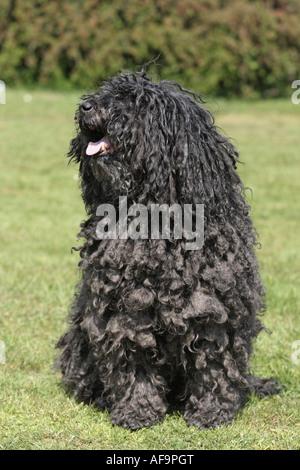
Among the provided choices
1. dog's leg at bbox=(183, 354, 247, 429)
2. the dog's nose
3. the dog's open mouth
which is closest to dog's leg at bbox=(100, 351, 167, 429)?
dog's leg at bbox=(183, 354, 247, 429)

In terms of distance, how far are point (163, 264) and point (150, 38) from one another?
10.3 m

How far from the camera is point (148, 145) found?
325cm

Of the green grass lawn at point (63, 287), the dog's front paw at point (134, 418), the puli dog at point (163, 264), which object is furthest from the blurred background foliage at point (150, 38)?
the dog's front paw at point (134, 418)

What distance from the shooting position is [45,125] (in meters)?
11.5

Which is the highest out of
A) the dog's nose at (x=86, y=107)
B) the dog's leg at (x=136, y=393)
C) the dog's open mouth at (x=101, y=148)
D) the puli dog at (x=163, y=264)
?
the dog's nose at (x=86, y=107)

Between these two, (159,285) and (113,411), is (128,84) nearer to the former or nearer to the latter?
(159,285)

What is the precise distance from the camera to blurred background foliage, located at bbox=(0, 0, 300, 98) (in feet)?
42.7

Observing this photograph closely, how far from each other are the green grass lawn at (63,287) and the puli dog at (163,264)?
19cm

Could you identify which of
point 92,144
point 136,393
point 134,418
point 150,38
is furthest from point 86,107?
point 150,38

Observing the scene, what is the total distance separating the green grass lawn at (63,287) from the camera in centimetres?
356

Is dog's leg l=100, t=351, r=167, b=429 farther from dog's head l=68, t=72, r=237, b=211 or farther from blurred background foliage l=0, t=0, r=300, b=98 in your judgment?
blurred background foliage l=0, t=0, r=300, b=98

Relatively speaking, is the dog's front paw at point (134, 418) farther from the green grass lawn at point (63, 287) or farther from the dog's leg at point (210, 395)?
the dog's leg at point (210, 395)

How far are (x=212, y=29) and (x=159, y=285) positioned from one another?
10.6m

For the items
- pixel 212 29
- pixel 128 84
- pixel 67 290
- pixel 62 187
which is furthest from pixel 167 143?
pixel 212 29
